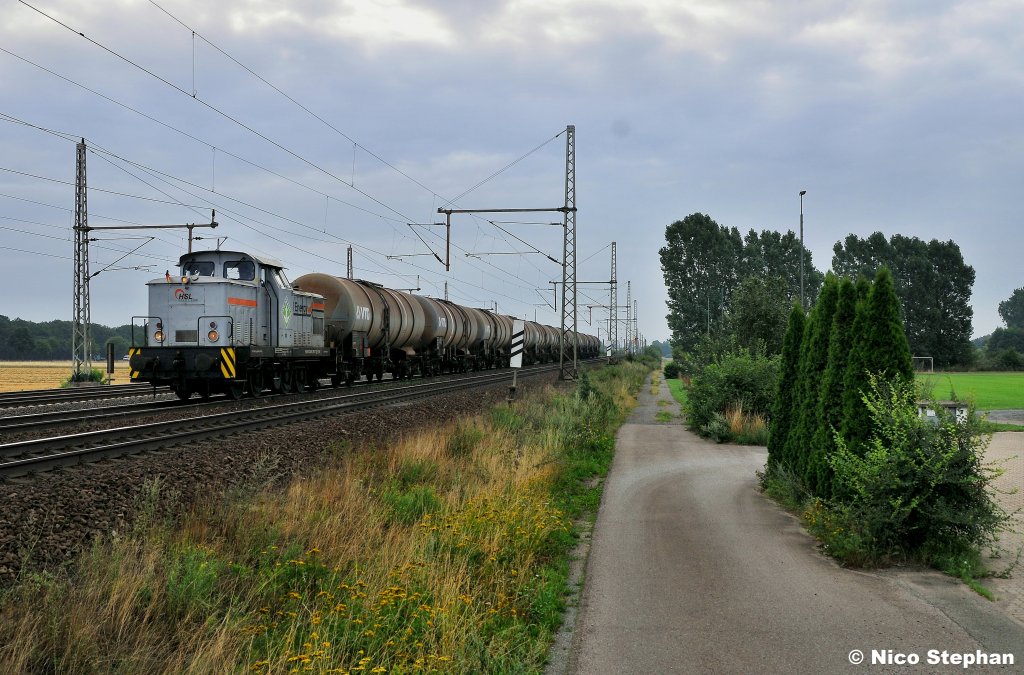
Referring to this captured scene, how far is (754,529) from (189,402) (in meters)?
16.0

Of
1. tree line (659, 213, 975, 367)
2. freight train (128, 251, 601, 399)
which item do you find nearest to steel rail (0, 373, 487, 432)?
freight train (128, 251, 601, 399)

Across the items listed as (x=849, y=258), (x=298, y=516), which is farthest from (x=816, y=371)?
(x=849, y=258)

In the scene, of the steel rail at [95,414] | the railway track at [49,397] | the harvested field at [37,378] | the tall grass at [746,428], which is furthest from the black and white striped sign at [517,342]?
the harvested field at [37,378]

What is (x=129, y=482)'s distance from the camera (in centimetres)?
880

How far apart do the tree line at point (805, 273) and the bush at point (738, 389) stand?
1371 inches

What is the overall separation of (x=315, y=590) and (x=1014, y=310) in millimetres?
184575

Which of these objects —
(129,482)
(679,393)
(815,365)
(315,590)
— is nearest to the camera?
(315,590)

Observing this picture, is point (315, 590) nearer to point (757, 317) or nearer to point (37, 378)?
point (757, 317)

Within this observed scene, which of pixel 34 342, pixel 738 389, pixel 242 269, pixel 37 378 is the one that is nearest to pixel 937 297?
pixel 738 389

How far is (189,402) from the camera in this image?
1997cm

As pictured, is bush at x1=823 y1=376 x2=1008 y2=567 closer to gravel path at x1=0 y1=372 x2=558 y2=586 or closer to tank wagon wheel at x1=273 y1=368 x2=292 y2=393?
gravel path at x1=0 y1=372 x2=558 y2=586

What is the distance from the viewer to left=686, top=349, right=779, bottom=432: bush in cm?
1827

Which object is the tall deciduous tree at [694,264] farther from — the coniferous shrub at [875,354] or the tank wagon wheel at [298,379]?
the coniferous shrub at [875,354]

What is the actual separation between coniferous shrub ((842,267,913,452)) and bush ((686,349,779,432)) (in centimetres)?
964
